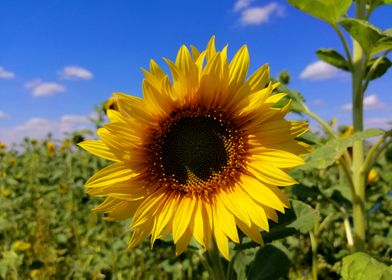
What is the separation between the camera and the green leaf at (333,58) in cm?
205

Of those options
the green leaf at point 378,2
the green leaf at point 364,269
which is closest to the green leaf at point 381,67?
the green leaf at point 378,2

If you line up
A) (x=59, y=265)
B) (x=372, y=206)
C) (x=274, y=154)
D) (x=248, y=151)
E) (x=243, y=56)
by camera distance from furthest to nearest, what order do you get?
(x=59, y=265), (x=372, y=206), (x=248, y=151), (x=274, y=154), (x=243, y=56)

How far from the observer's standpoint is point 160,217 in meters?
1.53

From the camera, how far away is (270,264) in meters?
1.69

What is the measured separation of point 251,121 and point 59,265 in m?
2.71

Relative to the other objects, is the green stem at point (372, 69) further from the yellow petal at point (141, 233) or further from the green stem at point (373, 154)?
the yellow petal at point (141, 233)

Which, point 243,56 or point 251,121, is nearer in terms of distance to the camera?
point 243,56

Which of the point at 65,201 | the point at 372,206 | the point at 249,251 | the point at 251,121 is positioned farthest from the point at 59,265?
the point at 251,121

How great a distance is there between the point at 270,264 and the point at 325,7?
0.98 metres

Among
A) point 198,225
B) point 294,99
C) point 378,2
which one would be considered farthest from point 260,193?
point 378,2

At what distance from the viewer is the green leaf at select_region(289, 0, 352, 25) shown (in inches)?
66.0

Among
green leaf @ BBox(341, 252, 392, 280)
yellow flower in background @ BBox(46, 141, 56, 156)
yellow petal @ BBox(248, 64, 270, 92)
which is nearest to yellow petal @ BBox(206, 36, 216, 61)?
yellow petal @ BBox(248, 64, 270, 92)

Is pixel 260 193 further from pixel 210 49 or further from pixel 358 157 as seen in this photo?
pixel 358 157

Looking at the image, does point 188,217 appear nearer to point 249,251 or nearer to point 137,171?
point 137,171
